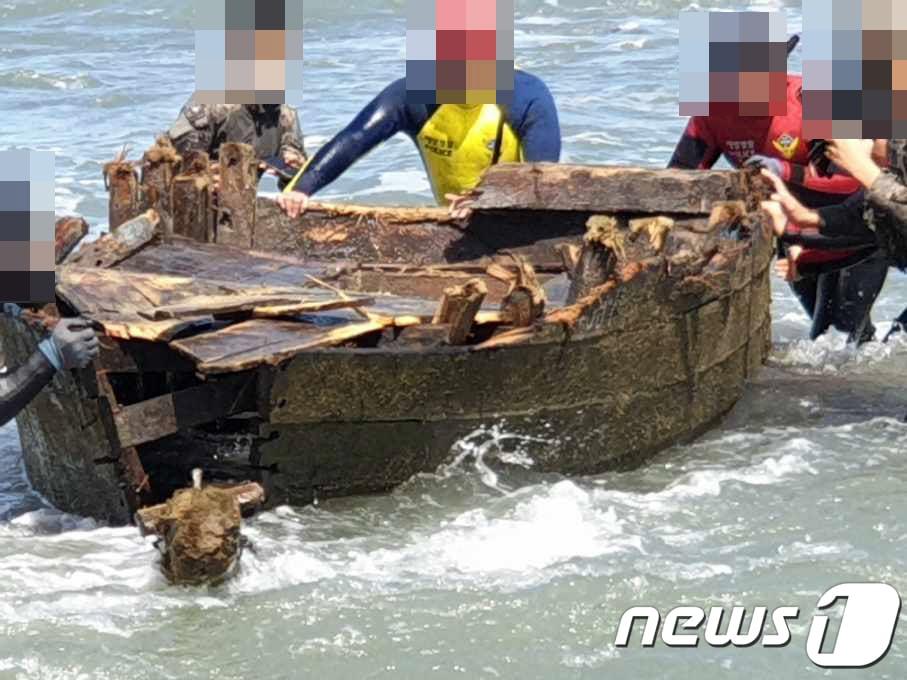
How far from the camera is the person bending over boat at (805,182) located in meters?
8.94

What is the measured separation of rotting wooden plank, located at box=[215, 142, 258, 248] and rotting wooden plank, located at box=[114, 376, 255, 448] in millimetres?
2352

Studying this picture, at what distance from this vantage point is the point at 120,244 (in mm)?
7988

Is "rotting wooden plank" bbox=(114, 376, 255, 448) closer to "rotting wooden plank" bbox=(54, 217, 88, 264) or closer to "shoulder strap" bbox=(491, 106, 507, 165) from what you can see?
"rotting wooden plank" bbox=(54, 217, 88, 264)

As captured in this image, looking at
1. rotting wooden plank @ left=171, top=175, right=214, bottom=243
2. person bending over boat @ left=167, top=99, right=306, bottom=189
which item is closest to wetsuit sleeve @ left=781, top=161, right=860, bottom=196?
person bending over boat @ left=167, top=99, right=306, bottom=189

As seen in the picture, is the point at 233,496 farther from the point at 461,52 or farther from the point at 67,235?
the point at 461,52

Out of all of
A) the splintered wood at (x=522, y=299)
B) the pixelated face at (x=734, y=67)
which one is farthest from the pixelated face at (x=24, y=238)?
the pixelated face at (x=734, y=67)

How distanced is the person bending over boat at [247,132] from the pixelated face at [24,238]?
8.92 ft

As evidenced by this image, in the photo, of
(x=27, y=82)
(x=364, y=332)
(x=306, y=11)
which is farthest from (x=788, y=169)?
(x=306, y=11)

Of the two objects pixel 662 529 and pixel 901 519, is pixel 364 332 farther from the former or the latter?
pixel 901 519

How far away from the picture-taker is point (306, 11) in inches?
998

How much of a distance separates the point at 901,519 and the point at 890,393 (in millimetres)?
2172

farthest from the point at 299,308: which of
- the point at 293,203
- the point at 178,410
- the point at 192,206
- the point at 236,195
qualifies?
the point at 293,203

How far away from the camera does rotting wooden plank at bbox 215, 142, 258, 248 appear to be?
8711 mm

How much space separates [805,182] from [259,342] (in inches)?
145
